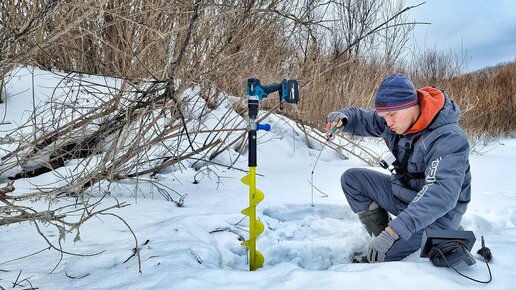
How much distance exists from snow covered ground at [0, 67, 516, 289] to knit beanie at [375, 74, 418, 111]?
0.73 meters

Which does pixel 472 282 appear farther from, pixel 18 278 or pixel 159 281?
pixel 18 278

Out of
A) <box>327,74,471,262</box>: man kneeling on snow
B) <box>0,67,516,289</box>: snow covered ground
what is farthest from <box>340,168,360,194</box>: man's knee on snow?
<box>0,67,516,289</box>: snow covered ground

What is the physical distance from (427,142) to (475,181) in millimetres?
2723

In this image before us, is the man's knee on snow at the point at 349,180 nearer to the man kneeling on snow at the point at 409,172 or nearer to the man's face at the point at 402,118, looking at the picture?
the man kneeling on snow at the point at 409,172

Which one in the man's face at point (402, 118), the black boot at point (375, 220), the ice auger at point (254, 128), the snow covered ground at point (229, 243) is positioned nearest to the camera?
the snow covered ground at point (229, 243)

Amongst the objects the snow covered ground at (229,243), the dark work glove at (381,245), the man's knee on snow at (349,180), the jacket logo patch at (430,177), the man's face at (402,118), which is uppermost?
the man's face at (402,118)

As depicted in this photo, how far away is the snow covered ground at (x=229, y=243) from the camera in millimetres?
1616

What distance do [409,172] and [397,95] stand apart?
43cm

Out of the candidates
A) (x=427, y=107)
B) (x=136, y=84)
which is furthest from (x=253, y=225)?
(x=136, y=84)

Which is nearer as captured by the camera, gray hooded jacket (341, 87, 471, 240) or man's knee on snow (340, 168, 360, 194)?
gray hooded jacket (341, 87, 471, 240)

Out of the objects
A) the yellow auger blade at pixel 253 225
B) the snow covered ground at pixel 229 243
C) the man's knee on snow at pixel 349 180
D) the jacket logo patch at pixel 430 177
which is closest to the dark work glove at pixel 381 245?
the snow covered ground at pixel 229 243

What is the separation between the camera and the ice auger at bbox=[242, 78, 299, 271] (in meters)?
1.92

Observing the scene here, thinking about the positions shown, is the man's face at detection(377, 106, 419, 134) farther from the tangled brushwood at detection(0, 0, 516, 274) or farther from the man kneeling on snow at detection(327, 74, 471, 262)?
the tangled brushwood at detection(0, 0, 516, 274)

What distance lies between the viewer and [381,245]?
1800 mm
